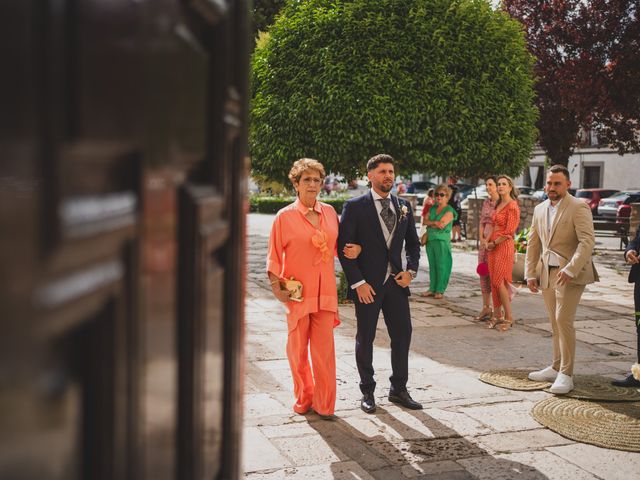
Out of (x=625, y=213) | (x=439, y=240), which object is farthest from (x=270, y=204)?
(x=439, y=240)

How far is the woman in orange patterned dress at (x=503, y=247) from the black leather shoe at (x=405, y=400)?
345 centimetres

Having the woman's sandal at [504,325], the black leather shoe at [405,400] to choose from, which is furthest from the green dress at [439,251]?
the black leather shoe at [405,400]

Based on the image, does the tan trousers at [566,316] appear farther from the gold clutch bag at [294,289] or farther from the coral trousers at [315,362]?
the gold clutch bag at [294,289]

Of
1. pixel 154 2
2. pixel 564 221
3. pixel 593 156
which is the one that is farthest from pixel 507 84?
pixel 593 156

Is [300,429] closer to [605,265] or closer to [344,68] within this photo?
[344,68]

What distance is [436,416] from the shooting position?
571 cm

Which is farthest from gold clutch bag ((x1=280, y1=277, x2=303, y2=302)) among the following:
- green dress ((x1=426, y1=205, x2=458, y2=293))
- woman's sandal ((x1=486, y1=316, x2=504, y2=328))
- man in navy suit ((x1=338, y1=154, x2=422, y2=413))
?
green dress ((x1=426, y1=205, x2=458, y2=293))

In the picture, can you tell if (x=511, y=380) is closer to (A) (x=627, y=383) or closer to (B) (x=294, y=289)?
(A) (x=627, y=383)

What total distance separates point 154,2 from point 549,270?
6081 mm

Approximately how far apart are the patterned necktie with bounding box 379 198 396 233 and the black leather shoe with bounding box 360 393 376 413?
1271 millimetres

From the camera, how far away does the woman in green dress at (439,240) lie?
11.5 meters

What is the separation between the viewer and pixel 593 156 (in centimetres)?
4684

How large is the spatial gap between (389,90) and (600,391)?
607cm

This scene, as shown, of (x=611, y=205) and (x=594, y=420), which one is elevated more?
(x=611, y=205)
